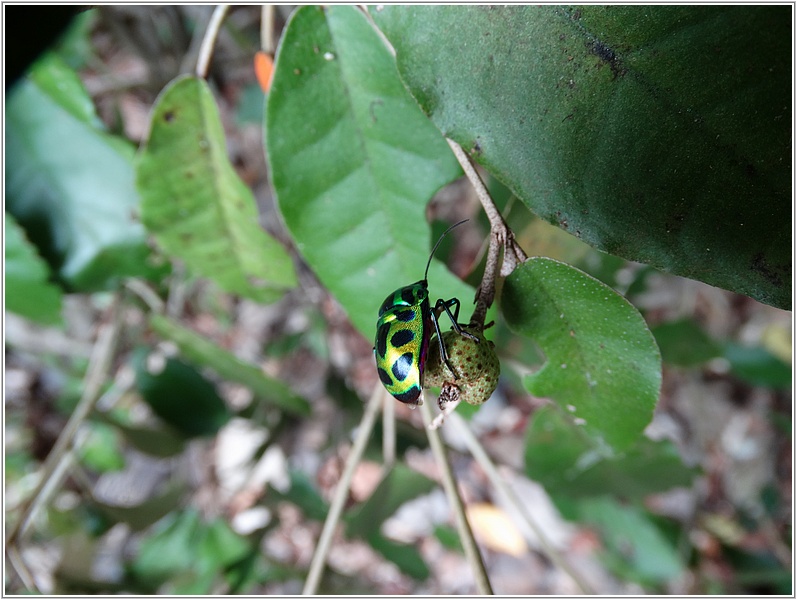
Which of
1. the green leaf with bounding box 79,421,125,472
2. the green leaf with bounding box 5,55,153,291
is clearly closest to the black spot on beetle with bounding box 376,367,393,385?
the green leaf with bounding box 5,55,153,291

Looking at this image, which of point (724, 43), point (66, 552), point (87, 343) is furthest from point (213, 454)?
point (724, 43)

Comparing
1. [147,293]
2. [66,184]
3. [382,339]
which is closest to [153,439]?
[147,293]

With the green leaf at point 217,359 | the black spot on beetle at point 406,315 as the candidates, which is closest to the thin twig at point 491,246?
the black spot on beetle at point 406,315

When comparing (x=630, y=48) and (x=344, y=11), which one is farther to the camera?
(x=344, y=11)

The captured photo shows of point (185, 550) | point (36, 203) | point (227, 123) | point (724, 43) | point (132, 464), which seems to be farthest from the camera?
point (227, 123)

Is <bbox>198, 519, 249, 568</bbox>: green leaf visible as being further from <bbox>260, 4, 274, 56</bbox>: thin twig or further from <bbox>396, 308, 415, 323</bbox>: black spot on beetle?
<bbox>260, 4, 274, 56</bbox>: thin twig

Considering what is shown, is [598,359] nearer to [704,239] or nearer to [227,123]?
[704,239]

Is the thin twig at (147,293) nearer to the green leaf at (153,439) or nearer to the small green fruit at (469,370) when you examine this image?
the green leaf at (153,439)
